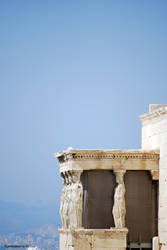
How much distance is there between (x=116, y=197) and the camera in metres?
25.1

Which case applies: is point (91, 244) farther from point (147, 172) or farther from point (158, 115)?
point (158, 115)

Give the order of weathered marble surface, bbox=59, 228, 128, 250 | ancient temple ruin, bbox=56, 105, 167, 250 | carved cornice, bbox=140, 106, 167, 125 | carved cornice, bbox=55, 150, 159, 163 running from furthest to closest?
carved cornice, bbox=140, 106, 167, 125 → carved cornice, bbox=55, 150, 159, 163 → ancient temple ruin, bbox=56, 105, 167, 250 → weathered marble surface, bbox=59, 228, 128, 250

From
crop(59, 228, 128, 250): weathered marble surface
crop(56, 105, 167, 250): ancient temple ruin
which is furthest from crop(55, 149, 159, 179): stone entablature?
crop(59, 228, 128, 250): weathered marble surface

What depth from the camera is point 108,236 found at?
24.7 meters

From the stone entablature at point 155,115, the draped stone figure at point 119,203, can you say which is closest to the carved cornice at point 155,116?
the stone entablature at point 155,115

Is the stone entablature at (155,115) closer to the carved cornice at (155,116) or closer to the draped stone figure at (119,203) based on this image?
the carved cornice at (155,116)

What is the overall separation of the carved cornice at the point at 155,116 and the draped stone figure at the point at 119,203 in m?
2.16

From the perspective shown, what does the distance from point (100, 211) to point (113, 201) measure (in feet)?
1.63

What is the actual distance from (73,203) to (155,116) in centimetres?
389

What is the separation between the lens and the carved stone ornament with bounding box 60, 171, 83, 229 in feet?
81.5

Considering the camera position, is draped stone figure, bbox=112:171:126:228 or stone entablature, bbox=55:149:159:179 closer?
draped stone figure, bbox=112:171:126:228

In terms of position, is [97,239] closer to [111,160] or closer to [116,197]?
[116,197]

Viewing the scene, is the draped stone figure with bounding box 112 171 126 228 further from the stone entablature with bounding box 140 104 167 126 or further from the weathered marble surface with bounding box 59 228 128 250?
the stone entablature with bounding box 140 104 167 126

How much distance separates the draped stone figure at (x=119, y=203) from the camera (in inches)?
980
